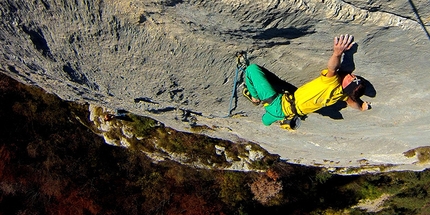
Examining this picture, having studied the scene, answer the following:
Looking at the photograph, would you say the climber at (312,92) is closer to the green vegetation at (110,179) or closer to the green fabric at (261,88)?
the green fabric at (261,88)

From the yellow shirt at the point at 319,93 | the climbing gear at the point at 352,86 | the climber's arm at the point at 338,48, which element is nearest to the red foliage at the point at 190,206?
the yellow shirt at the point at 319,93

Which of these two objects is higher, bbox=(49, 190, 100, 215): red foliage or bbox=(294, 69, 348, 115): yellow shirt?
bbox=(294, 69, 348, 115): yellow shirt

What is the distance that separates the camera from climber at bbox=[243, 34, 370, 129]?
10.8 feet

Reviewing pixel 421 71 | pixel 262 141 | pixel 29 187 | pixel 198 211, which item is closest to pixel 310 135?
pixel 262 141

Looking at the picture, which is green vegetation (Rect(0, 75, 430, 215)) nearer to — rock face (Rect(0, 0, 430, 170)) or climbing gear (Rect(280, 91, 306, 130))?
rock face (Rect(0, 0, 430, 170))

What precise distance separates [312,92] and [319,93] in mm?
75

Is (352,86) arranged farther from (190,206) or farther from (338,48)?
(190,206)

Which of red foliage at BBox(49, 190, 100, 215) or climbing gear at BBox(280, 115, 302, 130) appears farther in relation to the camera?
red foliage at BBox(49, 190, 100, 215)

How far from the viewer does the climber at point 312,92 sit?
330 cm

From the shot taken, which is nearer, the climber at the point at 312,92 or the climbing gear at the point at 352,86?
the climber at the point at 312,92

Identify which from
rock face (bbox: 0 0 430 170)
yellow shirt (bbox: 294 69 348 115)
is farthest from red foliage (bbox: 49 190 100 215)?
yellow shirt (bbox: 294 69 348 115)

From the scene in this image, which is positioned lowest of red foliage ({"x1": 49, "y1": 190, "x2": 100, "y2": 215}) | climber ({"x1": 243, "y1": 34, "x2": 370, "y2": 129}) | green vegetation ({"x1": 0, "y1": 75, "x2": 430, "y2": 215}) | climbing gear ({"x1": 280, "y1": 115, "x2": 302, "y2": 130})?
red foliage ({"x1": 49, "y1": 190, "x2": 100, "y2": 215})

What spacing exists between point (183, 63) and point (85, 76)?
178 centimetres

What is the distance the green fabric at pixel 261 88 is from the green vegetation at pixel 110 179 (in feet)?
14.8
